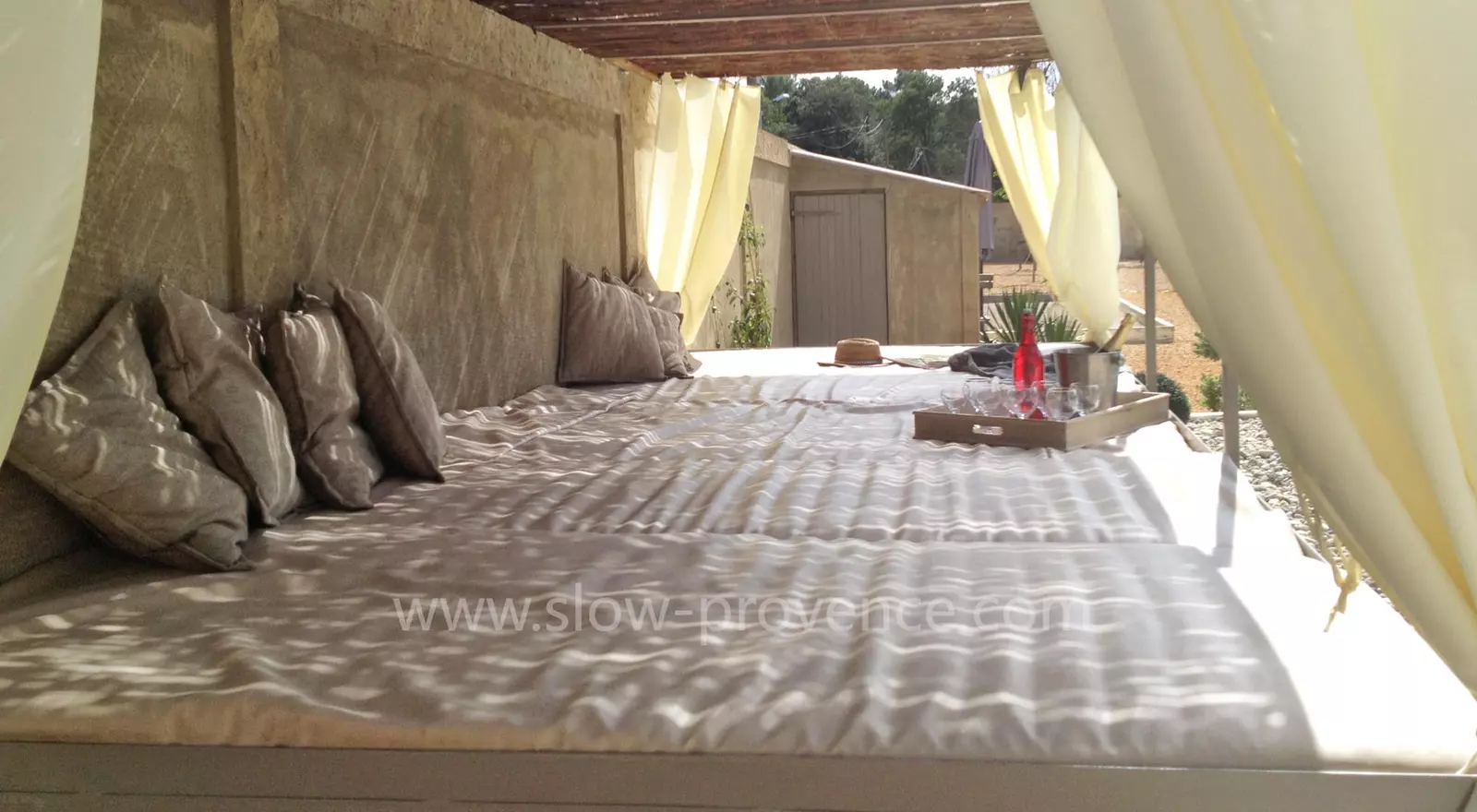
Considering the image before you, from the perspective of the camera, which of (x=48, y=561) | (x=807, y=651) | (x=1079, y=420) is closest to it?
→ (x=807, y=651)

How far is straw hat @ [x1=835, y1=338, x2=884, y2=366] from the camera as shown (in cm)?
610

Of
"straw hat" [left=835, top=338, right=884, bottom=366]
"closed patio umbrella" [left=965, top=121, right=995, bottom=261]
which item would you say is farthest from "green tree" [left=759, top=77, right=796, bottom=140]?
"straw hat" [left=835, top=338, right=884, bottom=366]

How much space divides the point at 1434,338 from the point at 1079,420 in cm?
224

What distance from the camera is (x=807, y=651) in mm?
1794

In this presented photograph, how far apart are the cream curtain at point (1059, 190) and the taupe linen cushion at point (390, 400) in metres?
3.80

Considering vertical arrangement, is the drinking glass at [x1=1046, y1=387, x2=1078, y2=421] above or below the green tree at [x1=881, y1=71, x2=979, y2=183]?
below

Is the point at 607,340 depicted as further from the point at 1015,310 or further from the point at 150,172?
the point at 1015,310

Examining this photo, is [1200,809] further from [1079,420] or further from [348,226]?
[348,226]

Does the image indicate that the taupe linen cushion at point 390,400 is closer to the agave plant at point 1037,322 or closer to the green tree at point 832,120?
the agave plant at point 1037,322

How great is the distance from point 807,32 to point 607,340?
1.86m

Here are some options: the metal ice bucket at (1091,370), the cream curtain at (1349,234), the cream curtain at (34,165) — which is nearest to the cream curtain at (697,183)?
the metal ice bucket at (1091,370)

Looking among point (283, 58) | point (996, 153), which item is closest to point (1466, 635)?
point (283, 58)

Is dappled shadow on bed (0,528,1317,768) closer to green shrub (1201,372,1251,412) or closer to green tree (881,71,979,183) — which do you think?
green shrub (1201,372,1251,412)

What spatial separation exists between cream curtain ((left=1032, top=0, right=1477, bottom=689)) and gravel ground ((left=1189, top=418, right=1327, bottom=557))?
6.01 metres
